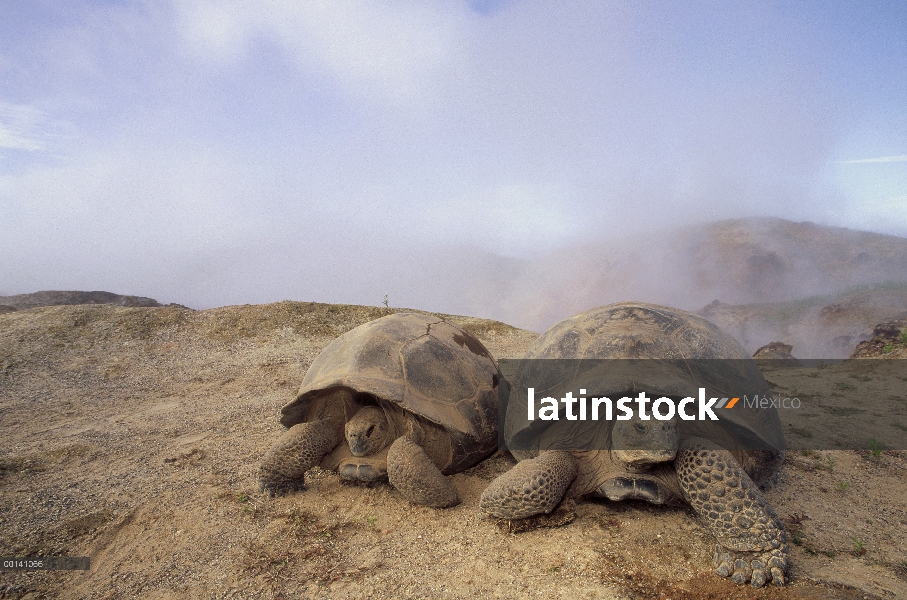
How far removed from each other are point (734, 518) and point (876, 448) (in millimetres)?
3453

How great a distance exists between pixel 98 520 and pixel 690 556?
14.4 feet

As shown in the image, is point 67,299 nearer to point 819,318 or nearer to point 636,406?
point 636,406

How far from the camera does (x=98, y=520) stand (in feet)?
12.4

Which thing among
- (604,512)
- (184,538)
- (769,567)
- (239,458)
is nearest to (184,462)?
(239,458)

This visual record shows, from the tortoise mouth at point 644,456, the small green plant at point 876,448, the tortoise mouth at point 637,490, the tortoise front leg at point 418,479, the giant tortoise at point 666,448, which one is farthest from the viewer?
the small green plant at point 876,448

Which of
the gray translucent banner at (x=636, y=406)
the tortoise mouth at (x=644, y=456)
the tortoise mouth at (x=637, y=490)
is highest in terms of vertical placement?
the gray translucent banner at (x=636, y=406)

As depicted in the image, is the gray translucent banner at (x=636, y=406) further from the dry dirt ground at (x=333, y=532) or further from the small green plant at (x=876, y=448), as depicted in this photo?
the dry dirt ground at (x=333, y=532)

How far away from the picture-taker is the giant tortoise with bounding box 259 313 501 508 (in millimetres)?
3893

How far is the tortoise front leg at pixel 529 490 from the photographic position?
320cm

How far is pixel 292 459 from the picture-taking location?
4047 mm

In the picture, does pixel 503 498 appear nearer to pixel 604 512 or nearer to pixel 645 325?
pixel 604 512

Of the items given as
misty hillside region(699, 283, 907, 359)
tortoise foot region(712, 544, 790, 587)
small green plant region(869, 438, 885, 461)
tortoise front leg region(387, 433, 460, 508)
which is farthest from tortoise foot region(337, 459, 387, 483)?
misty hillside region(699, 283, 907, 359)

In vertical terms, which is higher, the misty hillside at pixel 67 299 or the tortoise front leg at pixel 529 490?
the misty hillside at pixel 67 299

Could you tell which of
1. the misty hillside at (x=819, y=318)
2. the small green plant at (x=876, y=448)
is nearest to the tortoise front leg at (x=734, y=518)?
the small green plant at (x=876, y=448)
